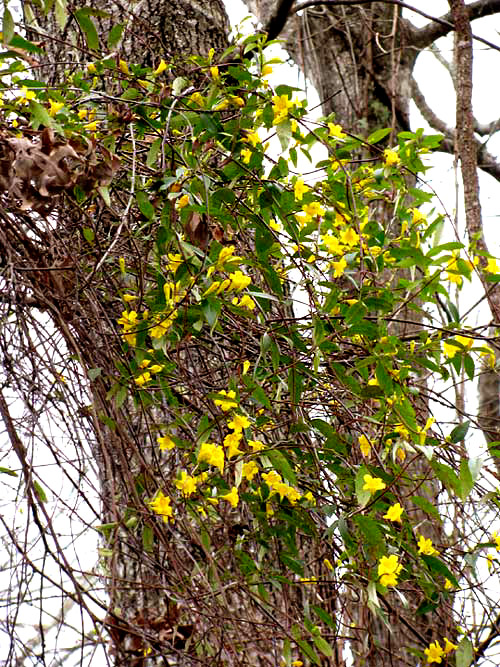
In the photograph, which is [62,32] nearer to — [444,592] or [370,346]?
[370,346]

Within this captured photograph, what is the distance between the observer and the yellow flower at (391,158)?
50.6 inches

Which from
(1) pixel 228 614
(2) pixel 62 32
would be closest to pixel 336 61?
(2) pixel 62 32

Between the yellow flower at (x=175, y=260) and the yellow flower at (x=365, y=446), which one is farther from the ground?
the yellow flower at (x=175, y=260)

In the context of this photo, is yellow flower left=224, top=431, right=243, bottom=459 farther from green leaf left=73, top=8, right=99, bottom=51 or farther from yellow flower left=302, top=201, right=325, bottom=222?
green leaf left=73, top=8, right=99, bottom=51

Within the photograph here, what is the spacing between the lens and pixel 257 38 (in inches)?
48.9

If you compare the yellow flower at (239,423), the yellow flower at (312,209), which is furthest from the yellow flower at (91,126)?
the yellow flower at (239,423)

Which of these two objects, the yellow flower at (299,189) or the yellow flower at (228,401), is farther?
the yellow flower at (299,189)

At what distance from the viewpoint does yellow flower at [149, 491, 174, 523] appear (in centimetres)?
115

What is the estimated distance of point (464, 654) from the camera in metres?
1.19

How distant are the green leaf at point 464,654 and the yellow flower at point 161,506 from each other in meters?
0.45

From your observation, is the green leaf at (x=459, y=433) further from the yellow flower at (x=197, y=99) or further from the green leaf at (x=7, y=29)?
the green leaf at (x=7, y=29)

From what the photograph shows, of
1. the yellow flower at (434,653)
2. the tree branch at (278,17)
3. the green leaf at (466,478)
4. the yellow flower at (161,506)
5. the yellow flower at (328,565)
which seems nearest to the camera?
the green leaf at (466,478)

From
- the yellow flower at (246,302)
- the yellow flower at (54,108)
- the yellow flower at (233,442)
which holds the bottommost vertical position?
the yellow flower at (233,442)

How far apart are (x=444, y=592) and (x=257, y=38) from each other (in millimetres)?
832
